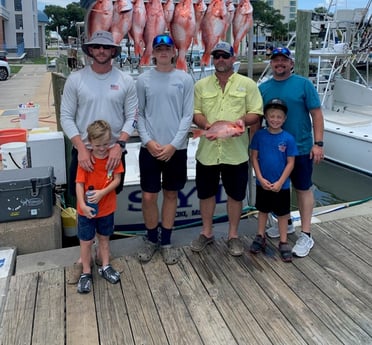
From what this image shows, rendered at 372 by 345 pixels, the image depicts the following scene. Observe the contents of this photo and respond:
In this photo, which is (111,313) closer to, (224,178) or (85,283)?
(85,283)

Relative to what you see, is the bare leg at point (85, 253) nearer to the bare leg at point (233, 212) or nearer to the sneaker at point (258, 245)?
the bare leg at point (233, 212)

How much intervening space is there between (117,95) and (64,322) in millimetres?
1493

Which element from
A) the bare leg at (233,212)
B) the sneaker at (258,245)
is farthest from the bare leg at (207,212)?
the sneaker at (258,245)

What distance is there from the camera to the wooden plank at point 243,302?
2.50 meters

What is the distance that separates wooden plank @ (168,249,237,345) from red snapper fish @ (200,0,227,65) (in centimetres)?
178

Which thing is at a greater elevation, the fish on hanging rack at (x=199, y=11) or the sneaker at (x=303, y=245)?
the fish on hanging rack at (x=199, y=11)

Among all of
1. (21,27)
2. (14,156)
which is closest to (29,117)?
(14,156)

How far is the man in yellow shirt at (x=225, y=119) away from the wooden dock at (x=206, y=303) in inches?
16.4

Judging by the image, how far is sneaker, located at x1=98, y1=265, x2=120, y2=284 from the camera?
3.03 m

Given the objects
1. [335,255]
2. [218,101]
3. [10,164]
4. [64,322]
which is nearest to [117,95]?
[218,101]

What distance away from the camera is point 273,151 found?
326cm

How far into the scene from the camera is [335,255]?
3.48 m

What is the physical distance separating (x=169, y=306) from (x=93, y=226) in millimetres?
774

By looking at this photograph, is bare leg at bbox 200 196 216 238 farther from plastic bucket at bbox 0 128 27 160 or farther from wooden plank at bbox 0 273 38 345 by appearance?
plastic bucket at bbox 0 128 27 160
